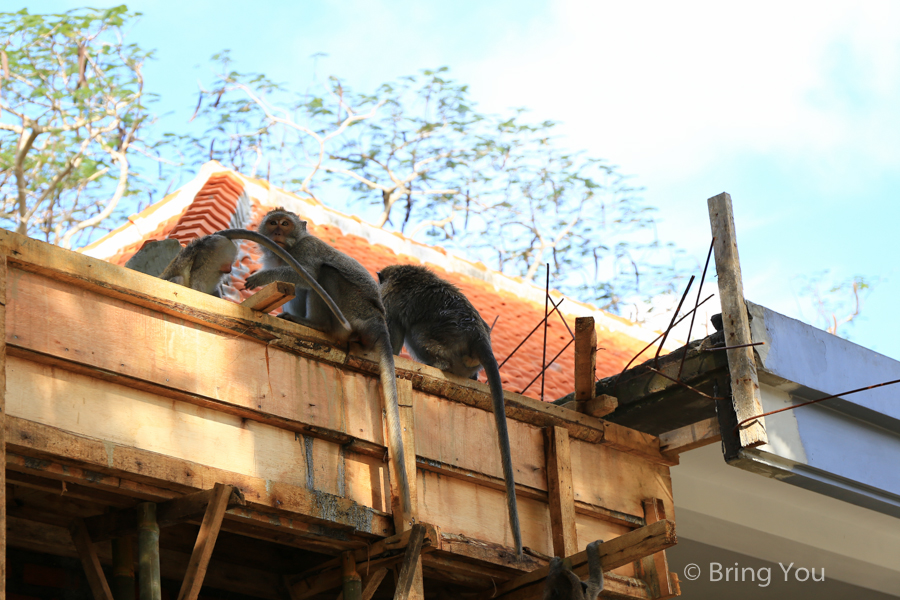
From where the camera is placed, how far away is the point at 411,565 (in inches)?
173

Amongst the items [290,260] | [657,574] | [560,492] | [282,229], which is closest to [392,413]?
[290,260]

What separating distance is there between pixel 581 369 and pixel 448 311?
86 centimetres

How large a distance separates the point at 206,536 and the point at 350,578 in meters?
0.94

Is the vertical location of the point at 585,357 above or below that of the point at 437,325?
below

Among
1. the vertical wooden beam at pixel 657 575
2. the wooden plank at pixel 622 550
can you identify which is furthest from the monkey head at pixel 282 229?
the vertical wooden beam at pixel 657 575

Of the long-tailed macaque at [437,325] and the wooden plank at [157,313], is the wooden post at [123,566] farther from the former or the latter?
the long-tailed macaque at [437,325]

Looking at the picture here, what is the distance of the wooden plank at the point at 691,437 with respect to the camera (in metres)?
5.67

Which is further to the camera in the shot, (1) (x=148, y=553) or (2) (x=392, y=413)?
(2) (x=392, y=413)

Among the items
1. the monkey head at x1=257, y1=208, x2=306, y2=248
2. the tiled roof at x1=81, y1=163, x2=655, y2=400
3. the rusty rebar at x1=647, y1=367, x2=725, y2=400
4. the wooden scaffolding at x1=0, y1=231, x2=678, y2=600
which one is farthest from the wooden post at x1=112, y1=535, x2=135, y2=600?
the rusty rebar at x1=647, y1=367, x2=725, y2=400

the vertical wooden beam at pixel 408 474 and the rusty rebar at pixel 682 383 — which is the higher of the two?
the rusty rebar at pixel 682 383

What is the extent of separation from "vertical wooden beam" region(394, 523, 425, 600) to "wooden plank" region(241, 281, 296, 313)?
1.16m

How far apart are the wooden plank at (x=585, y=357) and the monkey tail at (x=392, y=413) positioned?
1.20 meters

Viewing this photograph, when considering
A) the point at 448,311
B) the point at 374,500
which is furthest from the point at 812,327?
the point at 374,500

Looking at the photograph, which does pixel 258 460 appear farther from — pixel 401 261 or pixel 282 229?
pixel 401 261
